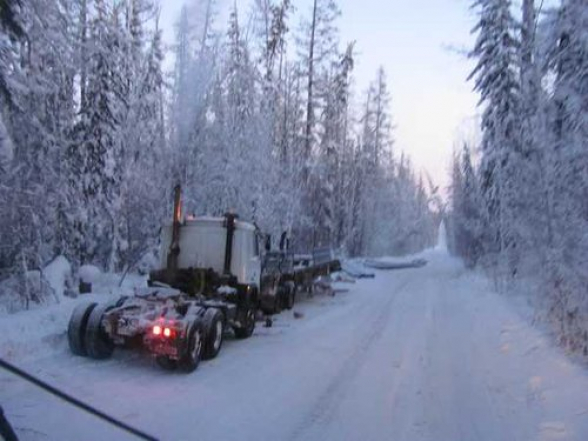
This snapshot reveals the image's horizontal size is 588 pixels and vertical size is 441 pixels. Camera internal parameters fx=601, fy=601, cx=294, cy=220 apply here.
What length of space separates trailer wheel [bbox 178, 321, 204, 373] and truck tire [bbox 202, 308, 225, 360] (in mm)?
372

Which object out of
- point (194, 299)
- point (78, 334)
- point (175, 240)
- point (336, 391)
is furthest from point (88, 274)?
point (336, 391)

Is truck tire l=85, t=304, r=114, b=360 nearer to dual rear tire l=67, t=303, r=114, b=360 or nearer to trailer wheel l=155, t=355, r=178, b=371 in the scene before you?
dual rear tire l=67, t=303, r=114, b=360

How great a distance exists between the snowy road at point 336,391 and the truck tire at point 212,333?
26 cm

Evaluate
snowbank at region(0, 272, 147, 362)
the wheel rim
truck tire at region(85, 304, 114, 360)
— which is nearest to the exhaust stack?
snowbank at region(0, 272, 147, 362)

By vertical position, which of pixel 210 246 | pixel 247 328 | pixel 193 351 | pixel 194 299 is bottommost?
pixel 247 328

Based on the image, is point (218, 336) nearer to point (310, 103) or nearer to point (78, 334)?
point (78, 334)

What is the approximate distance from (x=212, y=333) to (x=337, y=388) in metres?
2.97

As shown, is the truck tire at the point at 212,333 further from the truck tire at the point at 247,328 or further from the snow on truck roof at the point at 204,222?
the snow on truck roof at the point at 204,222

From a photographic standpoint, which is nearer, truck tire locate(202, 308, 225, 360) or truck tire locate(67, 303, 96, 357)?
truck tire locate(67, 303, 96, 357)

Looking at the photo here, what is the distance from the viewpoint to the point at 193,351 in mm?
9852

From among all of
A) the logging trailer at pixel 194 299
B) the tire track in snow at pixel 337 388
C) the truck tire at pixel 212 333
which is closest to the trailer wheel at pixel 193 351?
the logging trailer at pixel 194 299

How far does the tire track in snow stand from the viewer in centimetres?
716

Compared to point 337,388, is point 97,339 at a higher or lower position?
higher

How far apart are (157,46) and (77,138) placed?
36.9 feet
